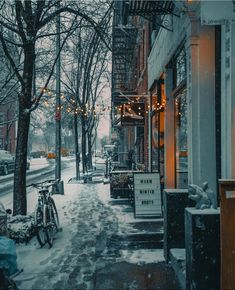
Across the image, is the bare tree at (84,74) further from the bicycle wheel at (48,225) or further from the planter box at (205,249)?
the planter box at (205,249)

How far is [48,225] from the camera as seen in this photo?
8500mm

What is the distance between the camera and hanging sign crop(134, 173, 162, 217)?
36.0 feet

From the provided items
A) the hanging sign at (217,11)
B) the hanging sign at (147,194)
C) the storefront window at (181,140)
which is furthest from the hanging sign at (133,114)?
the hanging sign at (217,11)

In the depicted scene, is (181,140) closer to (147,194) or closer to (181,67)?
(181,67)

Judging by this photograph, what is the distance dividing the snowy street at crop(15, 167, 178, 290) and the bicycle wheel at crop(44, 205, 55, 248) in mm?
168

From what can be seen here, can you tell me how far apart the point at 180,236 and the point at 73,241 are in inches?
106

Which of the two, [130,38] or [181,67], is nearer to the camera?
[181,67]

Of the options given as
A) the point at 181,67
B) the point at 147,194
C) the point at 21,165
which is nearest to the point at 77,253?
the point at 21,165

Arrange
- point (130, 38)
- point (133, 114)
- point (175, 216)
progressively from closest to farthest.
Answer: point (175, 216), point (130, 38), point (133, 114)

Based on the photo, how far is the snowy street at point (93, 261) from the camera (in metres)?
6.21

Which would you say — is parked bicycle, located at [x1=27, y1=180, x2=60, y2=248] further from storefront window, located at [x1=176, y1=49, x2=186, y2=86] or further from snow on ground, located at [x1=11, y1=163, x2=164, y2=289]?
storefront window, located at [x1=176, y1=49, x2=186, y2=86]

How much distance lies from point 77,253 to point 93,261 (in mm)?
651

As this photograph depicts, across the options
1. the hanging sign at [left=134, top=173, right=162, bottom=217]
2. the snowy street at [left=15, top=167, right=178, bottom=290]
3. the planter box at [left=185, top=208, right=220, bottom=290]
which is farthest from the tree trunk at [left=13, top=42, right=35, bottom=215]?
the planter box at [left=185, top=208, right=220, bottom=290]

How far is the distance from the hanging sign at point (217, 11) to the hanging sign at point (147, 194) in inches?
258
